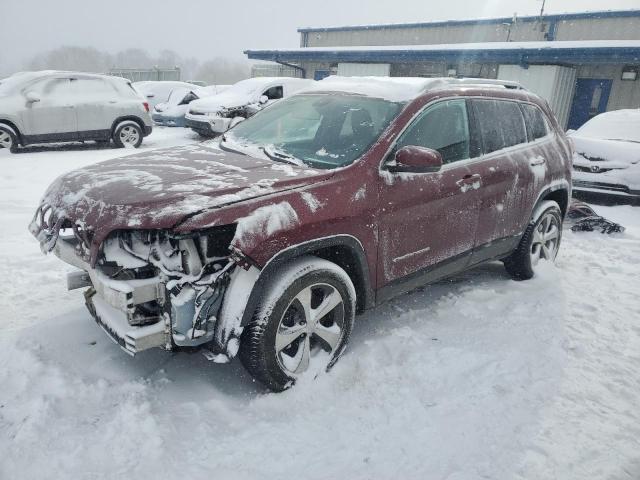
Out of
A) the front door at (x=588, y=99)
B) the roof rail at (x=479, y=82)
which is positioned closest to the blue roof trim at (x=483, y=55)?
the front door at (x=588, y=99)

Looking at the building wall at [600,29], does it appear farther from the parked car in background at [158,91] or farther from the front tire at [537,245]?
the front tire at [537,245]

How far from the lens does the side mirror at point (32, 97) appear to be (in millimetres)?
9844

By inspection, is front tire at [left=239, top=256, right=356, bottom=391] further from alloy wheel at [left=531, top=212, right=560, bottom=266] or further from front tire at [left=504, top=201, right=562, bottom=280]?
alloy wheel at [left=531, top=212, right=560, bottom=266]

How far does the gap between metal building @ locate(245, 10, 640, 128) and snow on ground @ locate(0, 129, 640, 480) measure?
44.7 ft

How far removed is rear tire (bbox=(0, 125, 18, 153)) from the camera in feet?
31.7

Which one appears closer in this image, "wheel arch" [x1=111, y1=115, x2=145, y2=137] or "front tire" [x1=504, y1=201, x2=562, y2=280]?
"front tire" [x1=504, y1=201, x2=562, y2=280]

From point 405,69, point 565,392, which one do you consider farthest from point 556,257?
point 405,69

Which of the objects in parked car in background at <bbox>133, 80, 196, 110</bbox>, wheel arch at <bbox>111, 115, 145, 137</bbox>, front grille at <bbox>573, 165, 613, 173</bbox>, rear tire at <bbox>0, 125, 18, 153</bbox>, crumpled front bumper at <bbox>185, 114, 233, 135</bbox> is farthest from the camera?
parked car in background at <bbox>133, 80, 196, 110</bbox>

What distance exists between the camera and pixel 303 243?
8.83 ft

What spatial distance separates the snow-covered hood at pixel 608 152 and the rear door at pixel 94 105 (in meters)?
9.66

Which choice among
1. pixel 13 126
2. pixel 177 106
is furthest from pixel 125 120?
pixel 177 106

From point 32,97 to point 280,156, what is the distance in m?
8.95

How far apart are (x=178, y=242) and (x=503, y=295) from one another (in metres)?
3.07

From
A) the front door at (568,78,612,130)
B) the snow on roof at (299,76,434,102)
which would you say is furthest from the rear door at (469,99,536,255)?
the front door at (568,78,612,130)
